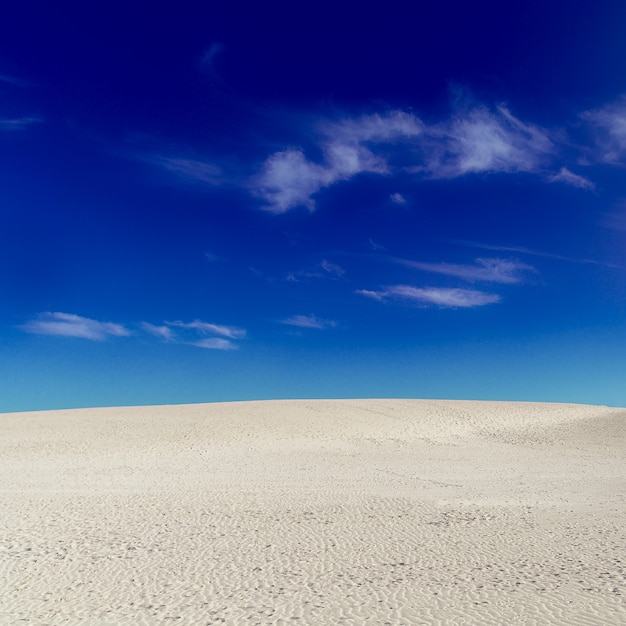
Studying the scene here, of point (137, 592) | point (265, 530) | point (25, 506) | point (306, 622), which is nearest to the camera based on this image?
point (306, 622)

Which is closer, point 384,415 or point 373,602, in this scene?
point 373,602

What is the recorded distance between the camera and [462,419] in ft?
136

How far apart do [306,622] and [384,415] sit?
118ft

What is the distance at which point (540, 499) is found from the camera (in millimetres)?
16281

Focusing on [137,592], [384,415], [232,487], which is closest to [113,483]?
[232,487]

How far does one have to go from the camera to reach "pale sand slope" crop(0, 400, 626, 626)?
7895 mm

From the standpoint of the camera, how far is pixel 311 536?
11977 millimetres

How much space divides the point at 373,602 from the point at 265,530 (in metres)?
5.03

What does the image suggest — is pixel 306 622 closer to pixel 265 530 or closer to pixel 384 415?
pixel 265 530

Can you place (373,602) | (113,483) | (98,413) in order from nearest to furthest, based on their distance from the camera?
(373,602) → (113,483) → (98,413)

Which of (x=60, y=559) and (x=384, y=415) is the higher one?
(x=384, y=415)

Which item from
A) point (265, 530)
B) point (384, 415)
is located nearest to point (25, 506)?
point (265, 530)

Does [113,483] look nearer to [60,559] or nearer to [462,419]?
[60,559]

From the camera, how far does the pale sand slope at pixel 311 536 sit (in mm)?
7895
